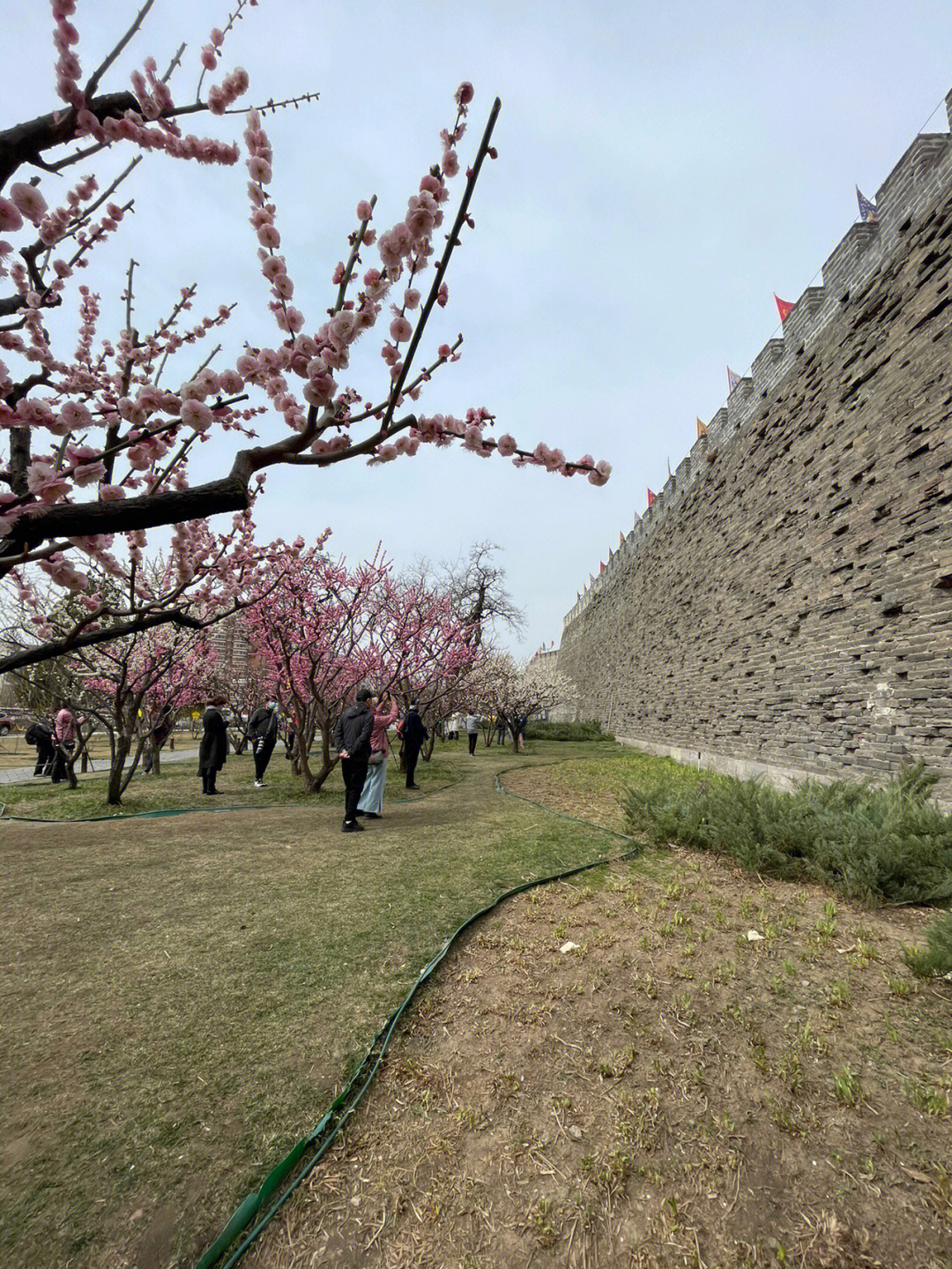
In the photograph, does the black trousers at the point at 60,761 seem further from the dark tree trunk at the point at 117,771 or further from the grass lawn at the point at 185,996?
the grass lawn at the point at 185,996

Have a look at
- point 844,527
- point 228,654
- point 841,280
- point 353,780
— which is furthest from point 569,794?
point 228,654

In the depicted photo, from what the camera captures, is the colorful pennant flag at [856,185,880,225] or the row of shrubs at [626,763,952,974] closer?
the row of shrubs at [626,763,952,974]

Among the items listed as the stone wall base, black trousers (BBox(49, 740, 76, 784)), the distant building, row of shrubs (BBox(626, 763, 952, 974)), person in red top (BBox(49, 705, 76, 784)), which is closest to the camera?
row of shrubs (BBox(626, 763, 952, 974))

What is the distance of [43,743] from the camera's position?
13.7 metres

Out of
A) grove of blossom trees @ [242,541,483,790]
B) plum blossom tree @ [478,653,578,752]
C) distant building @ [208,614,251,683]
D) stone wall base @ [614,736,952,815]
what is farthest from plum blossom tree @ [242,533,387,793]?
plum blossom tree @ [478,653,578,752]

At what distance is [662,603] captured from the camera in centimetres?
1603

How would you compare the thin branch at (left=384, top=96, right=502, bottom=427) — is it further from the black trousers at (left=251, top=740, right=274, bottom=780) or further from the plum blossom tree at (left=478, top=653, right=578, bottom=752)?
the plum blossom tree at (left=478, top=653, right=578, bottom=752)

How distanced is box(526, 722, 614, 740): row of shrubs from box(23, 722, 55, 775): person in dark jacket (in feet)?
61.5

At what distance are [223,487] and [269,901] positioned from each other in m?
3.58

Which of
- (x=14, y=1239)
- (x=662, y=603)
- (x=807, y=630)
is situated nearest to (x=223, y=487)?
(x=14, y=1239)

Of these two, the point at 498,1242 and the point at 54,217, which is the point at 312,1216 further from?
the point at 54,217

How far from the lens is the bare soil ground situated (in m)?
1.56

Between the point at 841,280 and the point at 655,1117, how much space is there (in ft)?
34.0

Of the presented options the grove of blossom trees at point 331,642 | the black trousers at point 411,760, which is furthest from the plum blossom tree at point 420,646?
the black trousers at point 411,760
